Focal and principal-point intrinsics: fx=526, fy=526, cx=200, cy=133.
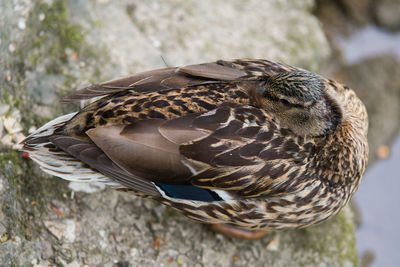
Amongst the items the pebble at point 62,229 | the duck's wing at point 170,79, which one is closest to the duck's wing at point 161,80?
the duck's wing at point 170,79

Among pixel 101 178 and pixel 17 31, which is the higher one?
pixel 17 31

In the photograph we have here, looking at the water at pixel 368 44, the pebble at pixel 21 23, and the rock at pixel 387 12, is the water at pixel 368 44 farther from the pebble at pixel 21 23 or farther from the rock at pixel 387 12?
the pebble at pixel 21 23

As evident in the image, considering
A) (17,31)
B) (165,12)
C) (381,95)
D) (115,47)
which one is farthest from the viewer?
(381,95)

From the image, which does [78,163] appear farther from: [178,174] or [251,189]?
[251,189]

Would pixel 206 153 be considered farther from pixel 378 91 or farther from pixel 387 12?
pixel 387 12

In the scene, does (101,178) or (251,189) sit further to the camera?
(101,178)

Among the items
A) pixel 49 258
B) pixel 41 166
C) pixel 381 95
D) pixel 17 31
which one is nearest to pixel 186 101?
pixel 41 166

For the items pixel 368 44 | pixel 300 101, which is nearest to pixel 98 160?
pixel 300 101
